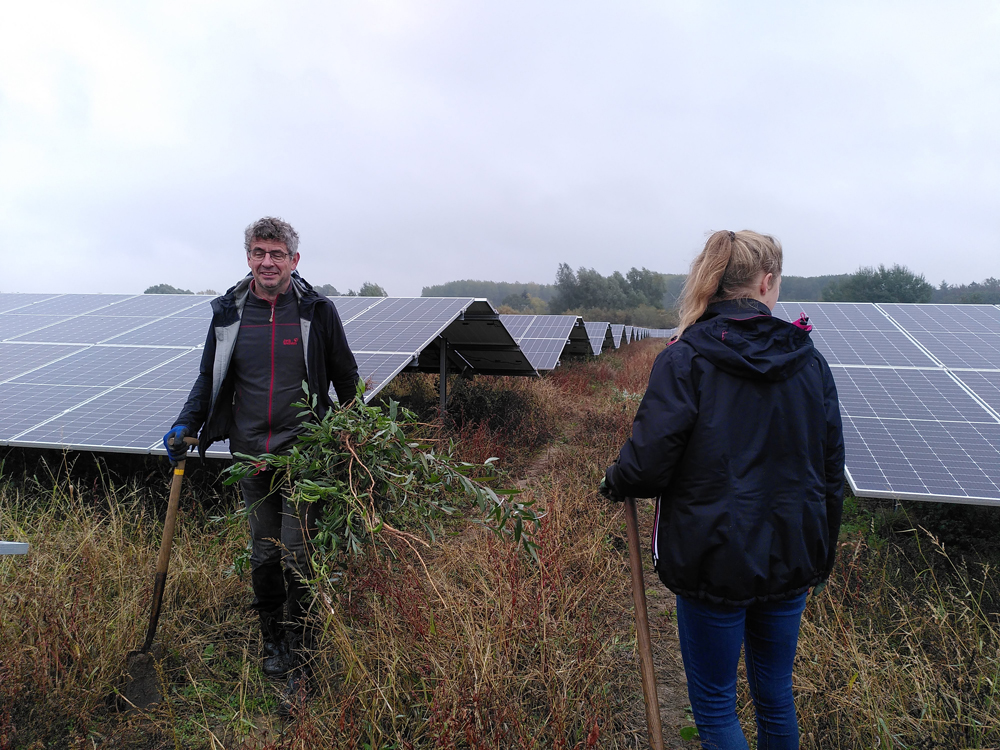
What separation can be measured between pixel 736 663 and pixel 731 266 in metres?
1.30

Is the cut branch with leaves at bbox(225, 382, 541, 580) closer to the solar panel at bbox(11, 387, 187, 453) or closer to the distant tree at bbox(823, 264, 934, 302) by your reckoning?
the solar panel at bbox(11, 387, 187, 453)

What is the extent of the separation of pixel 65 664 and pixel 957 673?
4188 millimetres

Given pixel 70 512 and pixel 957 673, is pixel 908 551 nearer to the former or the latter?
pixel 957 673

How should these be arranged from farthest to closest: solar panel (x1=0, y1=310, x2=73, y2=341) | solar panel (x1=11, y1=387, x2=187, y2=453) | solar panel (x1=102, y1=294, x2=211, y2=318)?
solar panel (x1=102, y1=294, x2=211, y2=318), solar panel (x1=0, y1=310, x2=73, y2=341), solar panel (x1=11, y1=387, x2=187, y2=453)

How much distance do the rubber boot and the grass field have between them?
→ 0.08 m

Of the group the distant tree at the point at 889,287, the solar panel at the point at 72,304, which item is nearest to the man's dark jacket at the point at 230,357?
the solar panel at the point at 72,304

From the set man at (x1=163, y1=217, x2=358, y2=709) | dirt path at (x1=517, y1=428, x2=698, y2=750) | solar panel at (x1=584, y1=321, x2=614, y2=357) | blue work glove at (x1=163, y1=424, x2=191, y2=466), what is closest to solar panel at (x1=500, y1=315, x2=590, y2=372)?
solar panel at (x1=584, y1=321, x2=614, y2=357)

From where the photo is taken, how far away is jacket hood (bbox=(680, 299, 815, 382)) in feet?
6.11

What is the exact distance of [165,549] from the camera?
3.00m

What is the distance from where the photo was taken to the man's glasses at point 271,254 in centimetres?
296

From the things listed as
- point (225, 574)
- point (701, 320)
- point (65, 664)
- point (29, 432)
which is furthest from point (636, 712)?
point (29, 432)

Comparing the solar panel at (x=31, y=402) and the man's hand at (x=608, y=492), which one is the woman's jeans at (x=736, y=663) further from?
the solar panel at (x=31, y=402)

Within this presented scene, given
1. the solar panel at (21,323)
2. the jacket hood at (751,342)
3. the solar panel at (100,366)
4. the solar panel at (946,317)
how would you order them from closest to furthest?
the jacket hood at (751,342) < the solar panel at (100,366) < the solar panel at (946,317) < the solar panel at (21,323)

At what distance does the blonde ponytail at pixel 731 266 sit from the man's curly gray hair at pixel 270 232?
1.97 m
